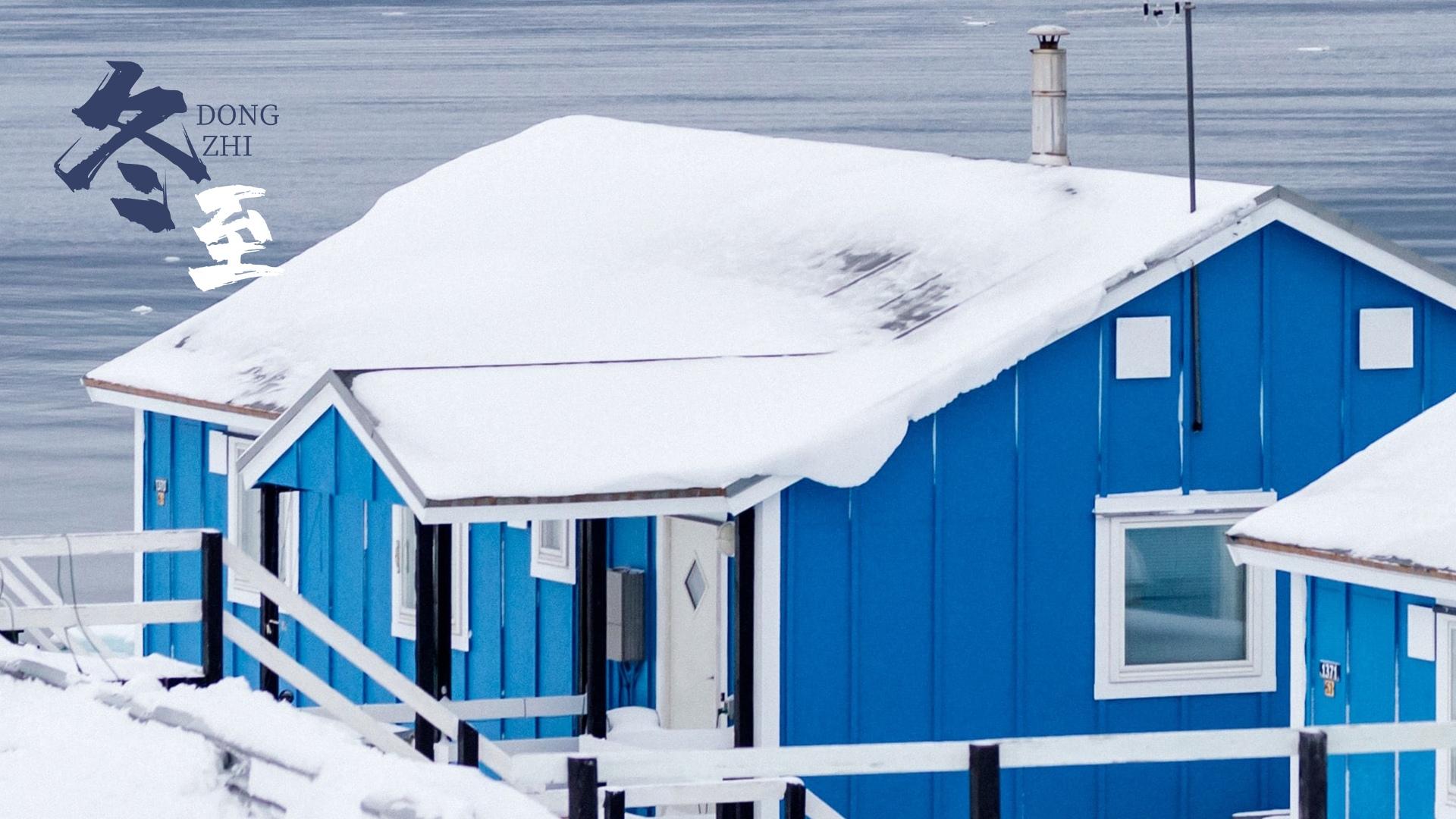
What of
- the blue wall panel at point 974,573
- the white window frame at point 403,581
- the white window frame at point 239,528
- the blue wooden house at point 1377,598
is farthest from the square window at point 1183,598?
the white window frame at point 239,528

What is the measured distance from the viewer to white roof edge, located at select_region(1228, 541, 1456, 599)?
40.0ft

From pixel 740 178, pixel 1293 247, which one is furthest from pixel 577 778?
pixel 740 178

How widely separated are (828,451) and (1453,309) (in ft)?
12.3

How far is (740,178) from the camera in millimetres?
19438

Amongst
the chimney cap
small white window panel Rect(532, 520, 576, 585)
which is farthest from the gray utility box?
the chimney cap

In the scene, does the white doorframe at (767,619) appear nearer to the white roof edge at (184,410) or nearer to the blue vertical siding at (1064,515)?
the blue vertical siding at (1064,515)

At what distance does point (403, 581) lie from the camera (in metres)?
17.8

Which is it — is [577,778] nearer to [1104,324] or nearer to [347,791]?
[347,791]

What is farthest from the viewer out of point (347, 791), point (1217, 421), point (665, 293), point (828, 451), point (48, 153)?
point (48, 153)

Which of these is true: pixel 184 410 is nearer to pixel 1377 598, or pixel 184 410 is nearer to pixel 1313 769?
pixel 1377 598

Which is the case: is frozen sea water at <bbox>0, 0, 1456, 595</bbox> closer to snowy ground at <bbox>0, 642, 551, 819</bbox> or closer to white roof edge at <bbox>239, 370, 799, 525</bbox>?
white roof edge at <bbox>239, 370, 799, 525</bbox>

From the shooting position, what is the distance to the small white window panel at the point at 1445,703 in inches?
487

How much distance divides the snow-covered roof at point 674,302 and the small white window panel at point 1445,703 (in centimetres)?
282

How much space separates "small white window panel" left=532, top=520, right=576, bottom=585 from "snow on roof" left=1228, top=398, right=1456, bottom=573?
4322 millimetres
